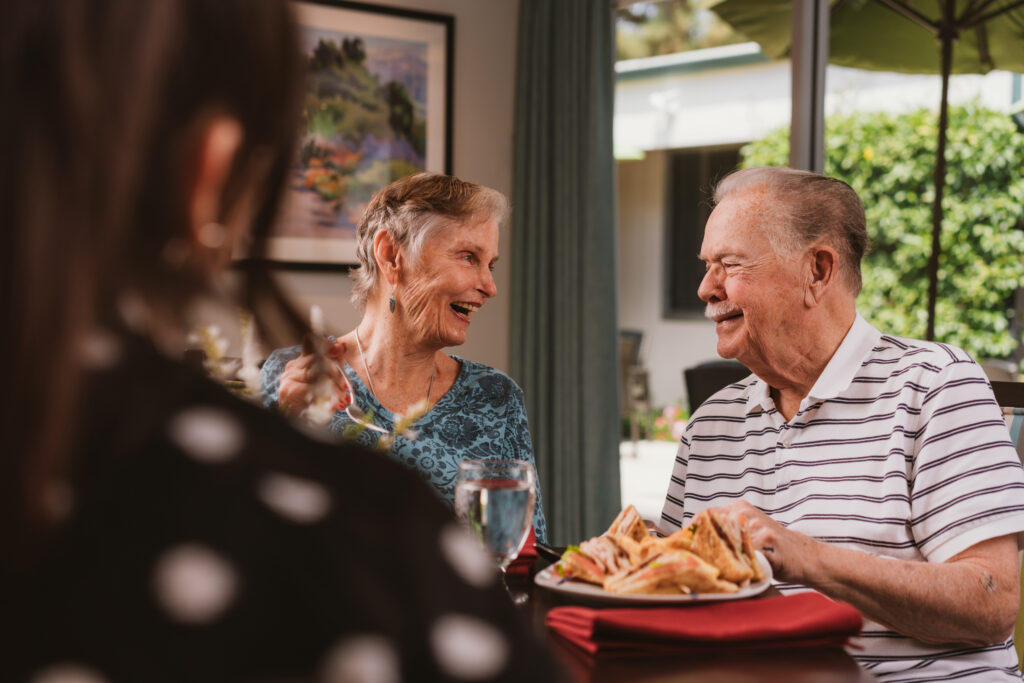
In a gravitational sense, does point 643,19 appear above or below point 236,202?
above

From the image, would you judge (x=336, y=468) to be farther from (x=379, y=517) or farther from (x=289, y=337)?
(x=289, y=337)

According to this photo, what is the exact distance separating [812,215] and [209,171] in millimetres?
1509

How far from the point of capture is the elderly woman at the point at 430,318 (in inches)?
81.4

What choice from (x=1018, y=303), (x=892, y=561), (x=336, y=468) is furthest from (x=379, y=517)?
(x=1018, y=303)

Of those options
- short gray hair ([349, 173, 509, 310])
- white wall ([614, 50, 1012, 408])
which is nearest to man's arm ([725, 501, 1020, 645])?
short gray hair ([349, 173, 509, 310])

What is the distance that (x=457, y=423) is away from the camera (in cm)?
205

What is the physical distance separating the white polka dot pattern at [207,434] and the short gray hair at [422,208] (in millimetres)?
1750

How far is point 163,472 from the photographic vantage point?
42 cm

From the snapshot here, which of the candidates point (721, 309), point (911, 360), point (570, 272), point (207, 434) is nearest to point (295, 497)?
point (207, 434)

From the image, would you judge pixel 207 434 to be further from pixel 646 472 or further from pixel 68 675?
pixel 646 472

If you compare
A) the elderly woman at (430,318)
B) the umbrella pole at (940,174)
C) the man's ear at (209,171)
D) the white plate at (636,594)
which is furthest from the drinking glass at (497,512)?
the umbrella pole at (940,174)

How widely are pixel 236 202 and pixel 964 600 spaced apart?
3.98ft

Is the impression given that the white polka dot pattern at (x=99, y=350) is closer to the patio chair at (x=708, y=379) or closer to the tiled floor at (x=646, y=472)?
the patio chair at (x=708, y=379)

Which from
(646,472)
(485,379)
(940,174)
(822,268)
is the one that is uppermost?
(940,174)
